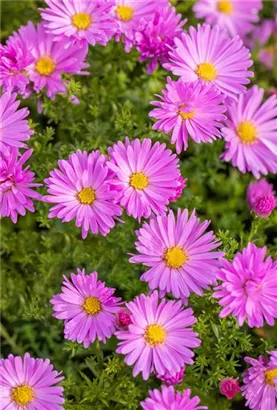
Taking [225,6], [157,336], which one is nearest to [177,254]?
[157,336]

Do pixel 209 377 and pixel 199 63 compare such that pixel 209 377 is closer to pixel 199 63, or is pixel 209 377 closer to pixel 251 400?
pixel 251 400

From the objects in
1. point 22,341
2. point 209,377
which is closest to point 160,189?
point 209,377

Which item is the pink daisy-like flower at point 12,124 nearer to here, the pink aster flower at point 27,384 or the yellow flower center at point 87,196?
the yellow flower center at point 87,196

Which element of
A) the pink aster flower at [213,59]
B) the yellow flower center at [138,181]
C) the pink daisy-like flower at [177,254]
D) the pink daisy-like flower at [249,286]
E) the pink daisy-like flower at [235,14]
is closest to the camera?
the pink daisy-like flower at [249,286]

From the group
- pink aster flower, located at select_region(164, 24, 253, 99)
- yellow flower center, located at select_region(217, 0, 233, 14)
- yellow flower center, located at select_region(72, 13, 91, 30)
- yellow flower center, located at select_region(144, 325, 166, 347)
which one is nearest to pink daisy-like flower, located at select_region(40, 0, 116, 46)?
yellow flower center, located at select_region(72, 13, 91, 30)

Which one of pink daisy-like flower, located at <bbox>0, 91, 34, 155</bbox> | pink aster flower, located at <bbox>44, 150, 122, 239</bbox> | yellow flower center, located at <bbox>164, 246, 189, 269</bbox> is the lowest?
yellow flower center, located at <bbox>164, 246, 189, 269</bbox>

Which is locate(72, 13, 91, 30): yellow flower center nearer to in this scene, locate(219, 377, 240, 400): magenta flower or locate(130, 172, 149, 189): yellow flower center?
locate(130, 172, 149, 189): yellow flower center

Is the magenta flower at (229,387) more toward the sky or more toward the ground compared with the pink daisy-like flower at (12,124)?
more toward the ground

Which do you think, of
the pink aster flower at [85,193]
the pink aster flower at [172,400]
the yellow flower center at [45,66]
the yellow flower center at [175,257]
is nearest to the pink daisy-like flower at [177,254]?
the yellow flower center at [175,257]
